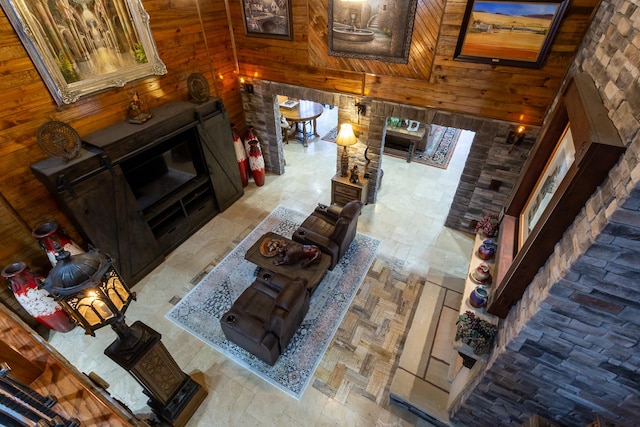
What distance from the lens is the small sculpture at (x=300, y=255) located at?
3.69 m

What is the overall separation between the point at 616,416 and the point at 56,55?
5.57m

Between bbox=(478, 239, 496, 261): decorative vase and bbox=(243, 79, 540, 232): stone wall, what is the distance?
1.45 metres

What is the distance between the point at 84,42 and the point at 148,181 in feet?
5.68

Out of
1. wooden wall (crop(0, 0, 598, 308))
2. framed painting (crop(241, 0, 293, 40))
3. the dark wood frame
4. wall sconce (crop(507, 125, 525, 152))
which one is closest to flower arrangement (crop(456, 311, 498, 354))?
the dark wood frame

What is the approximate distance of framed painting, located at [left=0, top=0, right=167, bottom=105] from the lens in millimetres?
2900

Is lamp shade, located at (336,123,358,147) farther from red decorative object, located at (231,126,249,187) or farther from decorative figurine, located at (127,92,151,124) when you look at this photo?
decorative figurine, located at (127,92,151,124)

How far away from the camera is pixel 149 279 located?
420 cm

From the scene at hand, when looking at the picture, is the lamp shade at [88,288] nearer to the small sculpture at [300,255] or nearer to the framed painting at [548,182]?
the small sculpture at [300,255]

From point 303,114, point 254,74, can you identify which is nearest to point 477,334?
point 254,74

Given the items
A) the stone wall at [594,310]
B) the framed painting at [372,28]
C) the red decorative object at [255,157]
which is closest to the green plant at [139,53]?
the red decorative object at [255,157]

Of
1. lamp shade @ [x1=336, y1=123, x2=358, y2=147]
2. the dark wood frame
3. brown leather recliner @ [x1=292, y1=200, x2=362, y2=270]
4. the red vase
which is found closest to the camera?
the dark wood frame

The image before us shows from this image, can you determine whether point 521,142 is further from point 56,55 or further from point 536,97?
point 56,55

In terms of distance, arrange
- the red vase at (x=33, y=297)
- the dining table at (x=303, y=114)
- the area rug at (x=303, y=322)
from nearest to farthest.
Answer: the red vase at (x=33, y=297) → the area rug at (x=303, y=322) → the dining table at (x=303, y=114)

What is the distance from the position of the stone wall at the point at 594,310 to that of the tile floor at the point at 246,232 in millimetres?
1356
